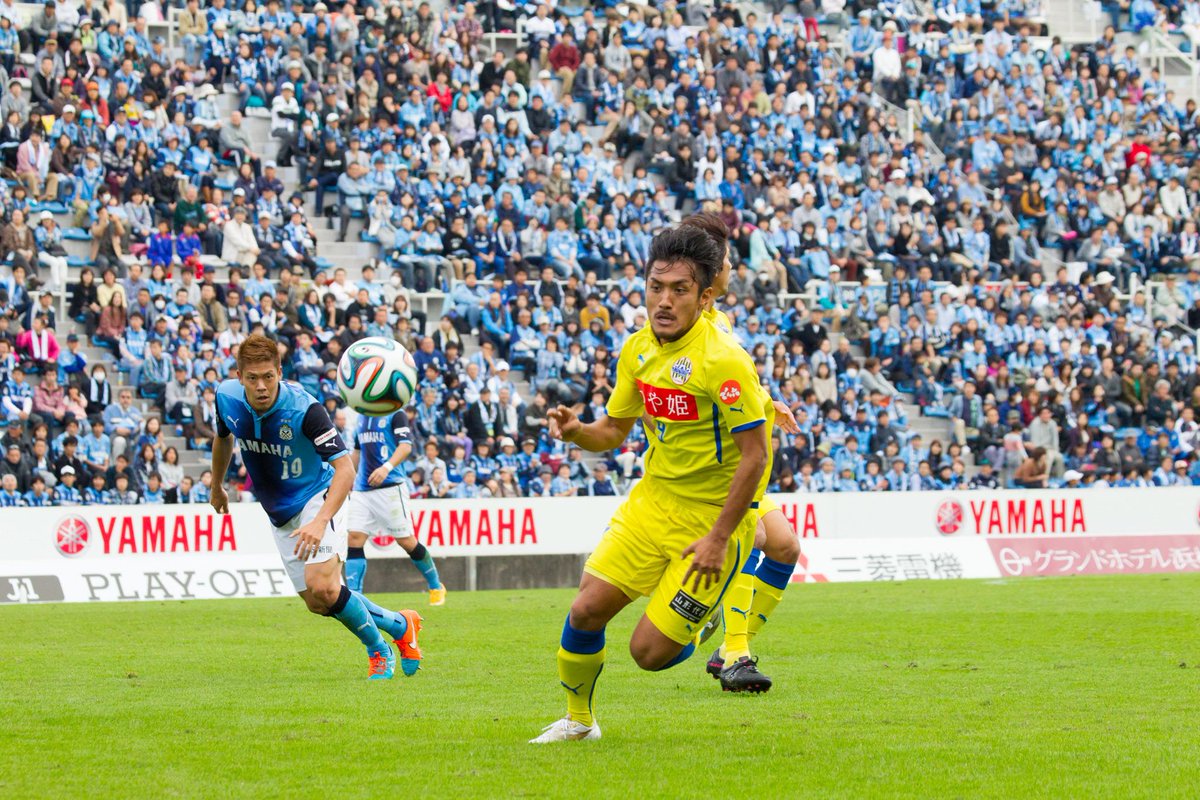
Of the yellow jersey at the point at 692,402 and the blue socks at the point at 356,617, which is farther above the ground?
the yellow jersey at the point at 692,402

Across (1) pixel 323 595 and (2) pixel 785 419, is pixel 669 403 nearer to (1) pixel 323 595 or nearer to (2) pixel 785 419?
(2) pixel 785 419

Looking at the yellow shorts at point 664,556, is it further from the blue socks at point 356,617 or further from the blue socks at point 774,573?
the blue socks at point 356,617

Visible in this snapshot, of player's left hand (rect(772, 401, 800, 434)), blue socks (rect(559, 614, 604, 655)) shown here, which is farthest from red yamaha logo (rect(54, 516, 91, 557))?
blue socks (rect(559, 614, 604, 655))

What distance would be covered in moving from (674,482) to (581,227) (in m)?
20.8

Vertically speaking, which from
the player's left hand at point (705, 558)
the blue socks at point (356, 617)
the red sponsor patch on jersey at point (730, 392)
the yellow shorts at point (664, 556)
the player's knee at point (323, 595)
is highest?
the red sponsor patch on jersey at point (730, 392)

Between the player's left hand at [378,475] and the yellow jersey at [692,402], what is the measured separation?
8.69 metres

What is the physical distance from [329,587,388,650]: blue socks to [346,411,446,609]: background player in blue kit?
5.59 m

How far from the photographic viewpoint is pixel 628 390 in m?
8.16

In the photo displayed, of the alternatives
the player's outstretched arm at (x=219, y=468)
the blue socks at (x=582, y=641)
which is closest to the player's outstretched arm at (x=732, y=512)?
the blue socks at (x=582, y=641)

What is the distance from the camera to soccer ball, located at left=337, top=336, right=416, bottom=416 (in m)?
10.7

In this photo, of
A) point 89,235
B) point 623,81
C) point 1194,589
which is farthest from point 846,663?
point 623,81

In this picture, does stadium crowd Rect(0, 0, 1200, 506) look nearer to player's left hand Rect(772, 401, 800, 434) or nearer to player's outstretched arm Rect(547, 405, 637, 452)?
player's left hand Rect(772, 401, 800, 434)

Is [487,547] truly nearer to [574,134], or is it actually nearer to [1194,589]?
[1194,589]

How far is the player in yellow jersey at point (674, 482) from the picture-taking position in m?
7.61
